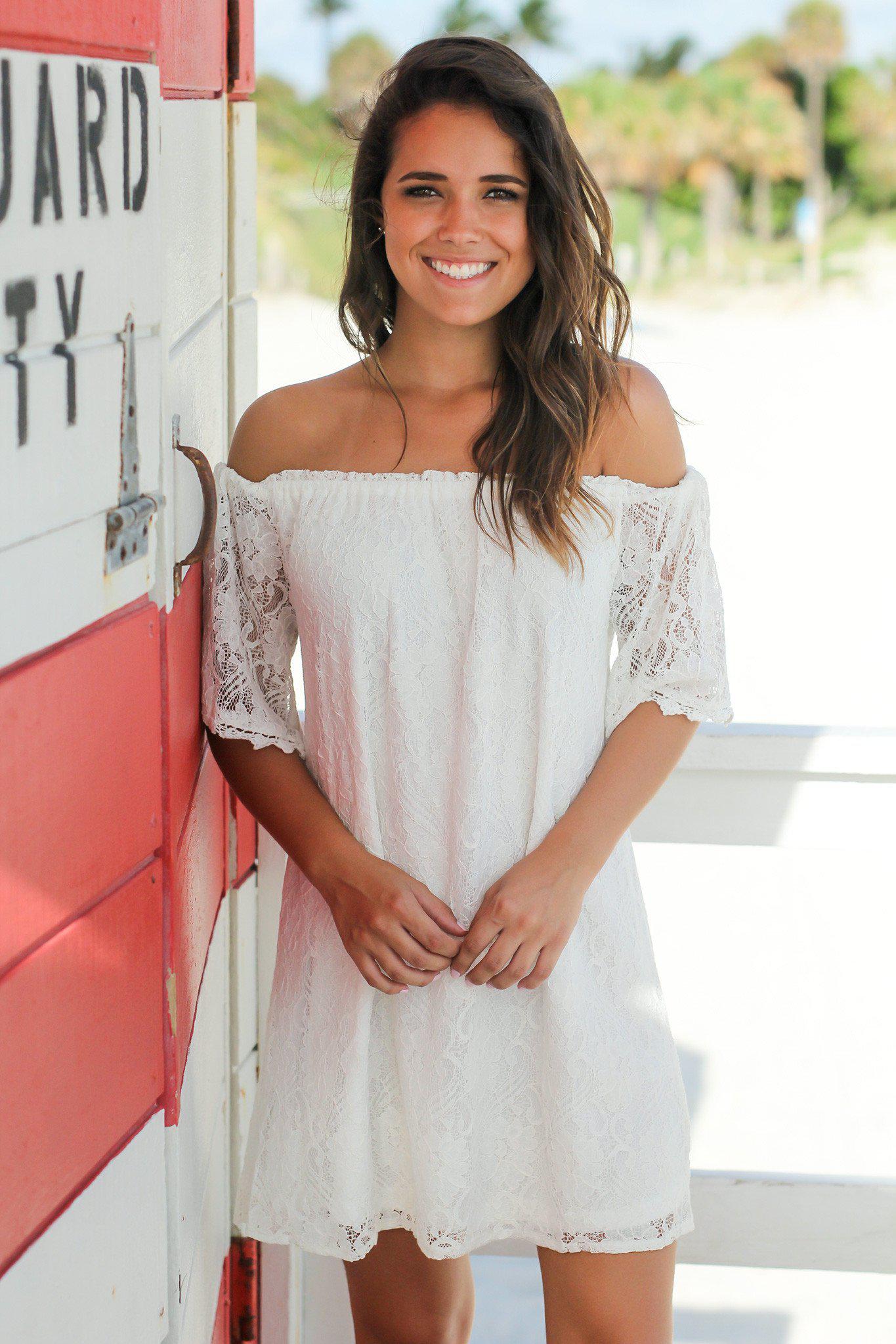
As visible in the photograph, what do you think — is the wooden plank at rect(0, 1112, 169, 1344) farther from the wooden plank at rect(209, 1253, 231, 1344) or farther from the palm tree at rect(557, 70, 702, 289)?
the palm tree at rect(557, 70, 702, 289)

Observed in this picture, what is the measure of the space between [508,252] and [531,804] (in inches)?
22.4

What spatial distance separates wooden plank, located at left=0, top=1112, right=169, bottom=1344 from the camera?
3.18ft

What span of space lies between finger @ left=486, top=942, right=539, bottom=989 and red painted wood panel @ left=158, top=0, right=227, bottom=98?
34.5 inches

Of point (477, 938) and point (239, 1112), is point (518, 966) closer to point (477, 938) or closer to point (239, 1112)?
point (477, 938)

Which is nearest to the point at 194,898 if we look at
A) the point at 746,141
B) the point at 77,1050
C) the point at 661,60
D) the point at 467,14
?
the point at 77,1050

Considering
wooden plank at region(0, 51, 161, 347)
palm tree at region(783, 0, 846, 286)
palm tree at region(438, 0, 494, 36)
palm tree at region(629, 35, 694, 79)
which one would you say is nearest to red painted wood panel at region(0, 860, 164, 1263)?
wooden plank at region(0, 51, 161, 347)

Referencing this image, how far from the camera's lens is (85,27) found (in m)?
0.94

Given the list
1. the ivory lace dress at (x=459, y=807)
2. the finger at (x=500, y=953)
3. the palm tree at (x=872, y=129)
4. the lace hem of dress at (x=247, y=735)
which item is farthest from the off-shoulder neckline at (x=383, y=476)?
the palm tree at (x=872, y=129)

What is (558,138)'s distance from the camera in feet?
4.58

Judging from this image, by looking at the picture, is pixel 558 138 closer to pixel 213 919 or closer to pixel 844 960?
pixel 213 919

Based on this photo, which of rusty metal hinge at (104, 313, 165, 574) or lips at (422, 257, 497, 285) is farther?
lips at (422, 257, 497, 285)

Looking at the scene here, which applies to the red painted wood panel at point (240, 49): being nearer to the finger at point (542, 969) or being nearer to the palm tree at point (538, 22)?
the finger at point (542, 969)

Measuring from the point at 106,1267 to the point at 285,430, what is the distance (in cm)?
84

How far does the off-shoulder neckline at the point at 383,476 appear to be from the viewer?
1.43 meters
